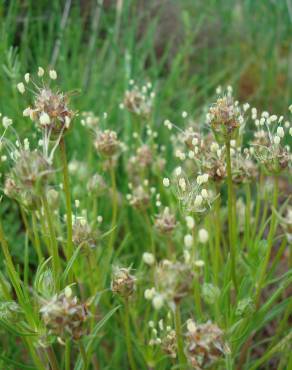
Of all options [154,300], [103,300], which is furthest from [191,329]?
[103,300]

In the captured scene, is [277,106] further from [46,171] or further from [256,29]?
[46,171]

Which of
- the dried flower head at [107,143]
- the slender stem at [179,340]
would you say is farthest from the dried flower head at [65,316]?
the dried flower head at [107,143]

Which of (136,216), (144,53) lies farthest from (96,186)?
(144,53)

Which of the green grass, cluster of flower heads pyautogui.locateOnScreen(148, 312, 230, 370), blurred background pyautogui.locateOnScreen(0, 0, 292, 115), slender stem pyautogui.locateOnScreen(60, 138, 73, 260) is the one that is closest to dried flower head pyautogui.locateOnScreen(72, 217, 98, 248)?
the green grass

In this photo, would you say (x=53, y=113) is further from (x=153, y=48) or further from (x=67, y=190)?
(x=153, y=48)

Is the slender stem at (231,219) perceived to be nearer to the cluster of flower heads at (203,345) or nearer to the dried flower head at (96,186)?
the cluster of flower heads at (203,345)
